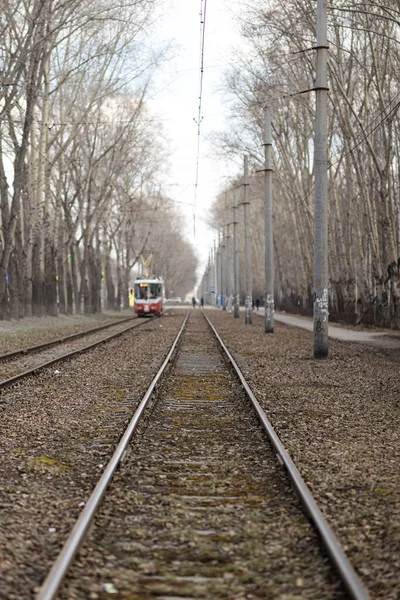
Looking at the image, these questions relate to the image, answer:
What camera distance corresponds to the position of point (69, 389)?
12.7 metres

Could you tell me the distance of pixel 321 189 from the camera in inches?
693

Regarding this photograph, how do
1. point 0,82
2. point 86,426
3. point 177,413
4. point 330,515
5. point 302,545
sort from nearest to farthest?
point 302,545, point 330,515, point 86,426, point 177,413, point 0,82

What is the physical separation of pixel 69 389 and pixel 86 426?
3467mm

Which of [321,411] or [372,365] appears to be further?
[372,365]

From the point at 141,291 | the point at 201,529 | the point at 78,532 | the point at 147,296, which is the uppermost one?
the point at 141,291

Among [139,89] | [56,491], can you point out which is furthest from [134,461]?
[139,89]

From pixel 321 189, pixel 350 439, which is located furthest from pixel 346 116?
pixel 350 439

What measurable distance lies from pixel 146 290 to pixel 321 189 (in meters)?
36.2

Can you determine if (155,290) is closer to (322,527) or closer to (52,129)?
(52,129)

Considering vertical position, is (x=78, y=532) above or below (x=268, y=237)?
below

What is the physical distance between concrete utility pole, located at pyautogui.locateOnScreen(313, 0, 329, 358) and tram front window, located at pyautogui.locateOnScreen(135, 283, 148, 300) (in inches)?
1389

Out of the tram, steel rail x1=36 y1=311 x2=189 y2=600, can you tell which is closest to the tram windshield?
the tram

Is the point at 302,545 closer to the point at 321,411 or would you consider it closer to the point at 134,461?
the point at 134,461

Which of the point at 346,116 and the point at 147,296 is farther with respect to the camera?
the point at 147,296
